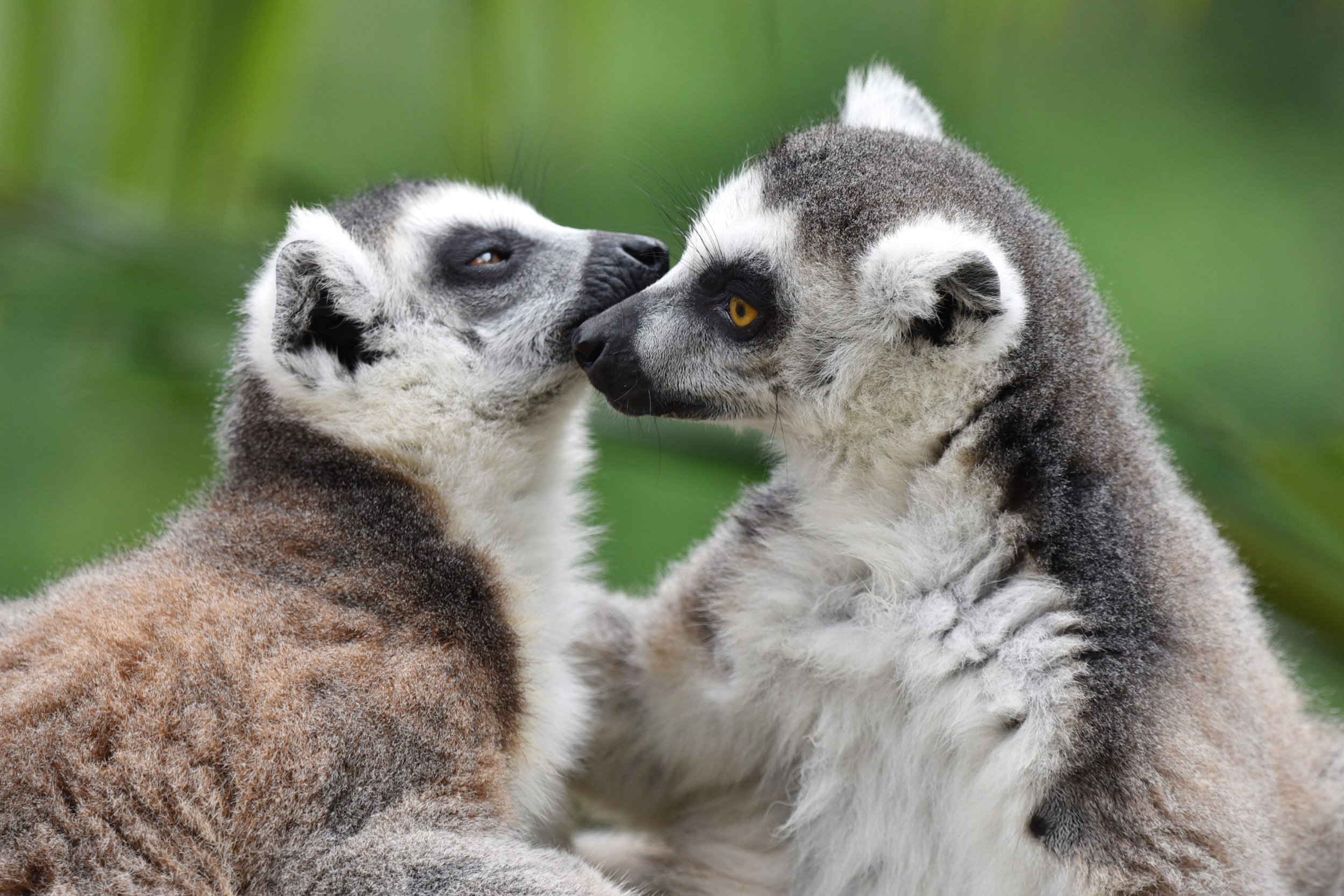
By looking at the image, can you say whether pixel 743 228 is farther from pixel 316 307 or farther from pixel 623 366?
pixel 316 307

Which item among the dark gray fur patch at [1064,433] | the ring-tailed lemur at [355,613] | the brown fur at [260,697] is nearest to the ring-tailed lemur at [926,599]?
the dark gray fur patch at [1064,433]

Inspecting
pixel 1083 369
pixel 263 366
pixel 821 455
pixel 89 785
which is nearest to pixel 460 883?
pixel 89 785

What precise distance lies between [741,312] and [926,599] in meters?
0.76

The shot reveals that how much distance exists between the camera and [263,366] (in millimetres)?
2873

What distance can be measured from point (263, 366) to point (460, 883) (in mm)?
1364

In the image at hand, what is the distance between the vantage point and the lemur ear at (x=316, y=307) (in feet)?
9.04

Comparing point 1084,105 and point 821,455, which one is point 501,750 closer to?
point 821,455

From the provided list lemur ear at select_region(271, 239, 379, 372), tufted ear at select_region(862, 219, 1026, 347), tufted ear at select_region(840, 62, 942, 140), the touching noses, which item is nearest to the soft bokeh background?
tufted ear at select_region(840, 62, 942, 140)

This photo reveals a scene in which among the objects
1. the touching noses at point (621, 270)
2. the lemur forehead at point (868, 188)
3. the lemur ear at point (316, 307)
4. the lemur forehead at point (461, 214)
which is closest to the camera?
the lemur forehead at point (868, 188)

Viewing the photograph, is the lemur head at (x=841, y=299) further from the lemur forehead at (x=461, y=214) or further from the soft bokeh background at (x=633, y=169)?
the lemur forehead at (x=461, y=214)

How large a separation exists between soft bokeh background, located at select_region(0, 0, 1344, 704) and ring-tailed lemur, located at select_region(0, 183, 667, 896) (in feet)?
0.97

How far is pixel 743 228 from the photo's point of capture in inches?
105

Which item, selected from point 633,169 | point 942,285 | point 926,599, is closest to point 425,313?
point 942,285

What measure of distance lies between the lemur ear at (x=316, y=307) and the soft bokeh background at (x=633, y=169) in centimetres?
31
